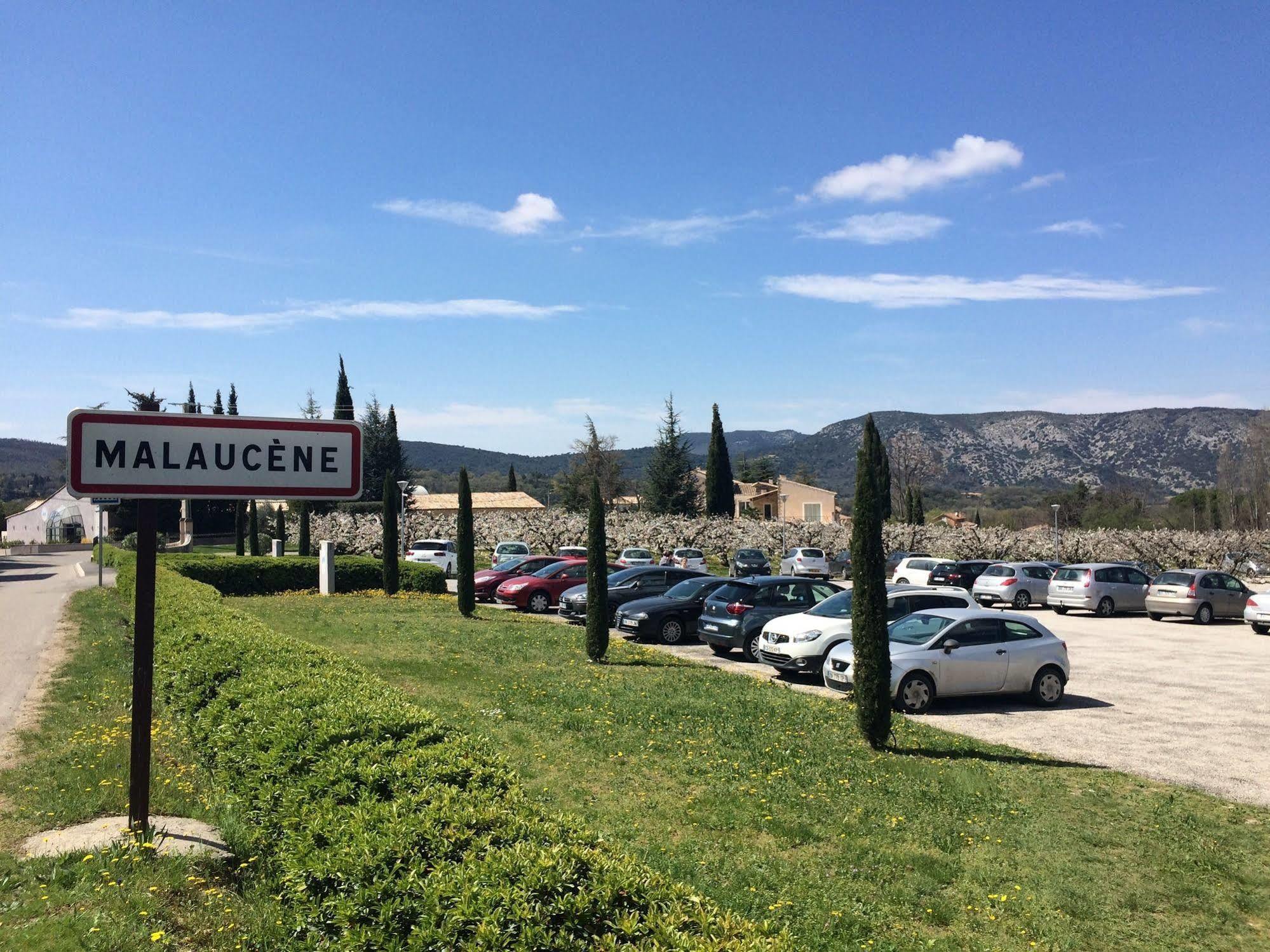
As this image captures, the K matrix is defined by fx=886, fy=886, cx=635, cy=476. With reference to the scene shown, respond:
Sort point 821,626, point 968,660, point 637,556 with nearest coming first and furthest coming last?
point 968,660, point 821,626, point 637,556

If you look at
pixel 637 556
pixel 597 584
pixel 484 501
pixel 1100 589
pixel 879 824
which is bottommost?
pixel 1100 589

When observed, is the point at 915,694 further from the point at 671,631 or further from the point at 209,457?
the point at 209,457

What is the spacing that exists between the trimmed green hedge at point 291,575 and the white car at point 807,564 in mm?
18276

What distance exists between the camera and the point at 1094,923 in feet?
18.1

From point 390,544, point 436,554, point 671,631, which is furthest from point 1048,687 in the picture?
point 436,554

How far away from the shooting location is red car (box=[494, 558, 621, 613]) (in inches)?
1037

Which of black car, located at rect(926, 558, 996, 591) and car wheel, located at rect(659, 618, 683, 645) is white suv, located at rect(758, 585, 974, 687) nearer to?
car wheel, located at rect(659, 618, 683, 645)

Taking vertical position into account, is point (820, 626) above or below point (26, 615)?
above

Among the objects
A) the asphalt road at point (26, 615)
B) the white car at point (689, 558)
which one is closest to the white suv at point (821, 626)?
the asphalt road at point (26, 615)

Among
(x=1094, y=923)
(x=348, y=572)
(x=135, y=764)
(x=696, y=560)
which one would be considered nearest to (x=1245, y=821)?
(x=1094, y=923)

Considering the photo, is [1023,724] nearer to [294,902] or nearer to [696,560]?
[294,902]

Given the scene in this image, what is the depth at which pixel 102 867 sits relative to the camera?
5340 millimetres

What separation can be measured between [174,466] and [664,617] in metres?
15.1

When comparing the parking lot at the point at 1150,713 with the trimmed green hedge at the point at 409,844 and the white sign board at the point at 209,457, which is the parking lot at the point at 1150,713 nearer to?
the trimmed green hedge at the point at 409,844
